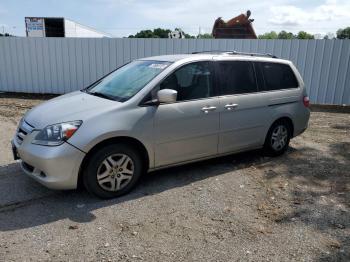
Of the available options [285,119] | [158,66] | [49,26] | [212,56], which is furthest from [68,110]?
[49,26]

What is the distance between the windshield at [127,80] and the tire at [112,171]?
2.31 ft

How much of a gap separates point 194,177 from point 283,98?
216cm

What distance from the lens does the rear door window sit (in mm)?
5207

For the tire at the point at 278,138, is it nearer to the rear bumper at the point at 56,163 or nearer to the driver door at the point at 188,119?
the driver door at the point at 188,119

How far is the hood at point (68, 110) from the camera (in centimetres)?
411

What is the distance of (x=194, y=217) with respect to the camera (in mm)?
3941

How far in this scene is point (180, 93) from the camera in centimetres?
474

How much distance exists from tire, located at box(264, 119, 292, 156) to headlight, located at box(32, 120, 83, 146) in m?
3.36

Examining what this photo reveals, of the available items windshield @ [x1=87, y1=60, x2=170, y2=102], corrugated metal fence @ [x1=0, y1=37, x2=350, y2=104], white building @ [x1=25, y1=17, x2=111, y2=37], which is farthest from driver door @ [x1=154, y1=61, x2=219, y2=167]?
white building @ [x1=25, y1=17, x2=111, y2=37]

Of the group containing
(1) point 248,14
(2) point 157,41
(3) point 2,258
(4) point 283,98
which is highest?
(1) point 248,14

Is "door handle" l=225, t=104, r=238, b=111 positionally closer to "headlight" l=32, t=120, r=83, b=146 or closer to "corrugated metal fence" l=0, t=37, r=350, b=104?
"headlight" l=32, t=120, r=83, b=146

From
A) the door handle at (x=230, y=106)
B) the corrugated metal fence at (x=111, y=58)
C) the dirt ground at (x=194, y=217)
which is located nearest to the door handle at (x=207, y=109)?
the door handle at (x=230, y=106)

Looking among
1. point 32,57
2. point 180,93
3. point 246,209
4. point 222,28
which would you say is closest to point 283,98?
point 180,93

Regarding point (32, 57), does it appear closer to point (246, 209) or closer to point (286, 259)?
point (246, 209)
